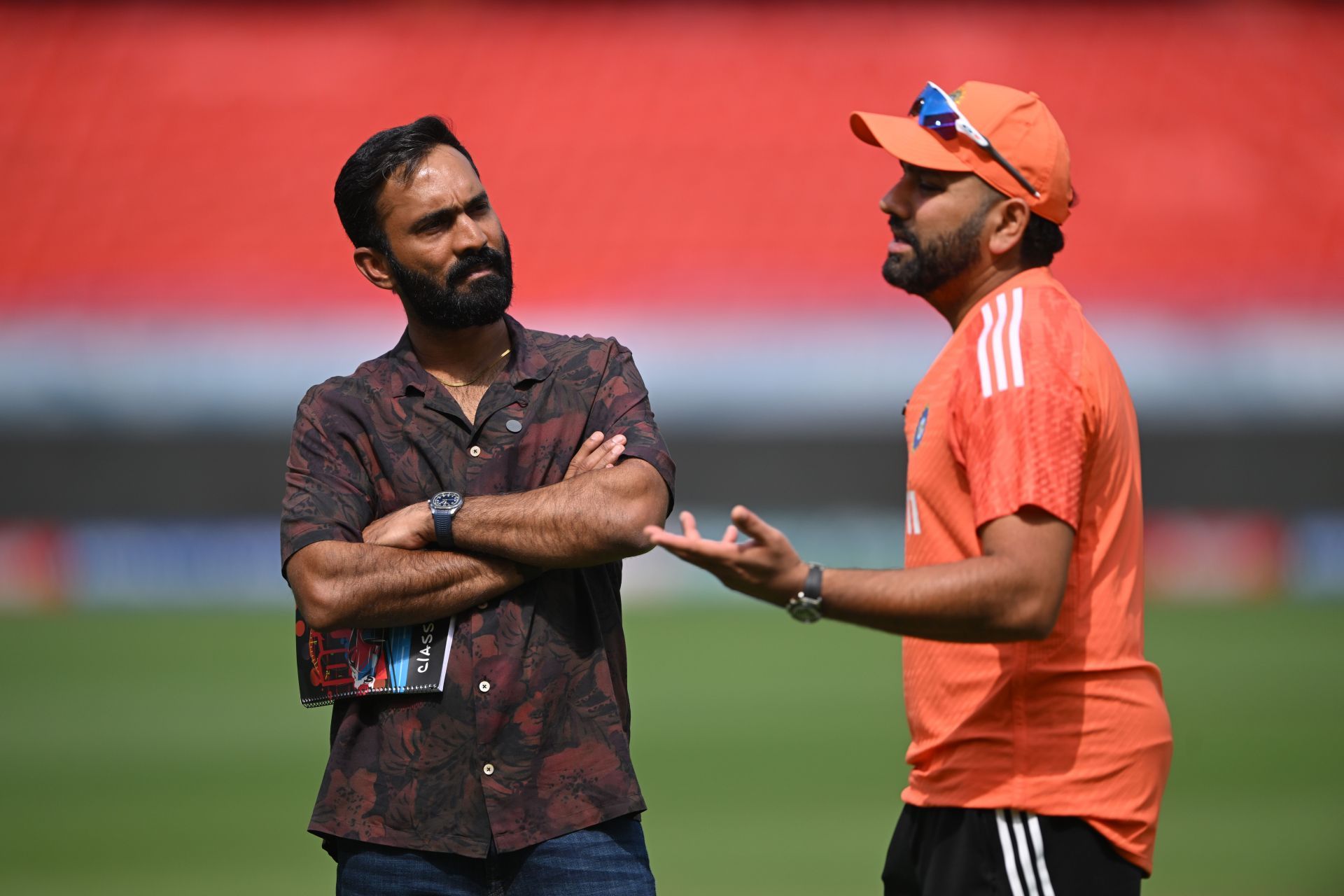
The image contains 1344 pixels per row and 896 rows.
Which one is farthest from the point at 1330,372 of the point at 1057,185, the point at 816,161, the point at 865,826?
the point at 1057,185

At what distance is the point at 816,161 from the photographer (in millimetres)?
17422

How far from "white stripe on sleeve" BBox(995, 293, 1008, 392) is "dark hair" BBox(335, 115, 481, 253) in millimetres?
1159

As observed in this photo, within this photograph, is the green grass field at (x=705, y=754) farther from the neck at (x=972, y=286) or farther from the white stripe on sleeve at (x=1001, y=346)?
the white stripe on sleeve at (x=1001, y=346)

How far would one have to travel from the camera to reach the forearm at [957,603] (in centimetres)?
216

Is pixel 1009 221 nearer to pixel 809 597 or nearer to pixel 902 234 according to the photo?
pixel 902 234

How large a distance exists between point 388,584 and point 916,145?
1.26m

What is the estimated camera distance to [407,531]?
277cm

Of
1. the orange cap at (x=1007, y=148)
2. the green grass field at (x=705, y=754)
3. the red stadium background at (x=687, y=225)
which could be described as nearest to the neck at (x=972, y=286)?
the orange cap at (x=1007, y=148)

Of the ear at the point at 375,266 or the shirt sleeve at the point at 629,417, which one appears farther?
the ear at the point at 375,266

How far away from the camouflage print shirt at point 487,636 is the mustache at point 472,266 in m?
0.16

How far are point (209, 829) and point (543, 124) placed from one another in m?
12.5

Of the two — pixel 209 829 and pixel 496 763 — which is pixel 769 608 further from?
pixel 496 763

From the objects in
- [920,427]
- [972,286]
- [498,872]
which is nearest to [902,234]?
[972,286]

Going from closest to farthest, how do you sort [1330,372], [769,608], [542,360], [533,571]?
[533,571], [542,360], [769,608], [1330,372]
